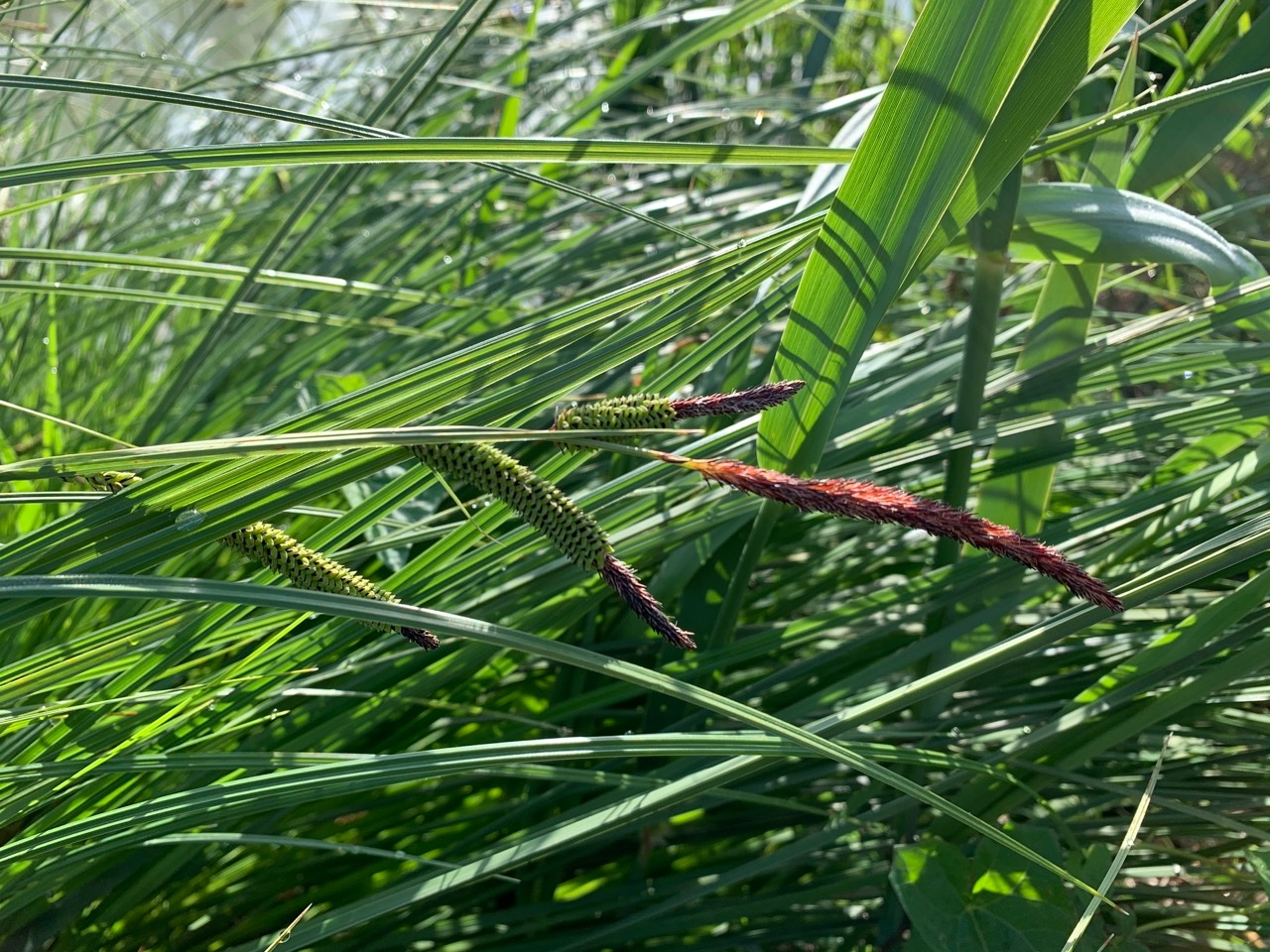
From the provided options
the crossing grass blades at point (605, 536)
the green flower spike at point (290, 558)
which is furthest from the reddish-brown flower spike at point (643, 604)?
the green flower spike at point (290, 558)

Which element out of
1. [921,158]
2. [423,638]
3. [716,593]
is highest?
[921,158]

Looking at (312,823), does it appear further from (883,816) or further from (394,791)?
(883,816)

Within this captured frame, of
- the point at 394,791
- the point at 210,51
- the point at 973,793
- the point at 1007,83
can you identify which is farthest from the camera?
the point at 210,51

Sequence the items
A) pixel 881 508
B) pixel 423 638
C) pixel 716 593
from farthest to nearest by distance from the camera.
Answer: pixel 716 593, pixel 423 638, pixel 881 508

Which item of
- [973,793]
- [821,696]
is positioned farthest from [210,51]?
[973,793]

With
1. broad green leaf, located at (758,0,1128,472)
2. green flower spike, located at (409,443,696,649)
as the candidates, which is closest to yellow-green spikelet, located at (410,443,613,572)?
green flower spike, located at (409,443,696,649)

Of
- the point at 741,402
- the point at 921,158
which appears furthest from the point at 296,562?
the point at 921,158

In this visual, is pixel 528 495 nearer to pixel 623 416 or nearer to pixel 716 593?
pixel 623 416
